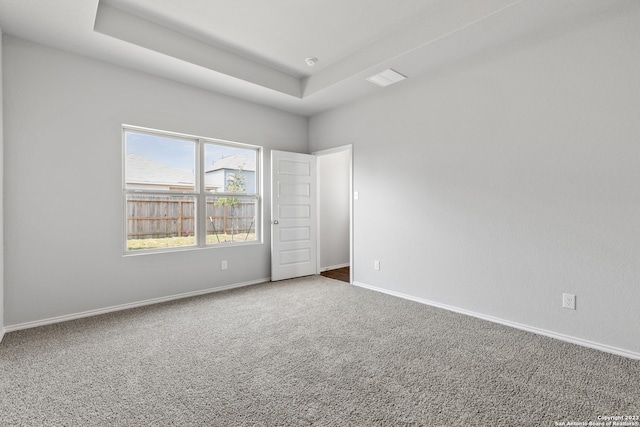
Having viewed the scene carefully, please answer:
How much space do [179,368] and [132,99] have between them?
286cm

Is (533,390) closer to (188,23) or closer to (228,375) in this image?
(228,375)

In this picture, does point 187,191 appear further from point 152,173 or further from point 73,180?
point 73,180

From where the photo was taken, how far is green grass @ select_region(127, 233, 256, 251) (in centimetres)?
349

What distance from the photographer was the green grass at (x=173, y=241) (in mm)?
3490

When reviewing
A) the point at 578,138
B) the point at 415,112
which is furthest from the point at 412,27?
the point at 578,138

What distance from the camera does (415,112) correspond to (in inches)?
142

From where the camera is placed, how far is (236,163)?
14.3 ft

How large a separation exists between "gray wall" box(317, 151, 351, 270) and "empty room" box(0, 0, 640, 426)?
1102mm

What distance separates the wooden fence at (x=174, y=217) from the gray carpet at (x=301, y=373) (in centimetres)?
99

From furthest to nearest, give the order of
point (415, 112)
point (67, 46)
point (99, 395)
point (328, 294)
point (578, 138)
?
1. point (328, 294)
2. point (415, 112)
3. point (67, 46)
4. point (578, 138)
5. point (99, 395)

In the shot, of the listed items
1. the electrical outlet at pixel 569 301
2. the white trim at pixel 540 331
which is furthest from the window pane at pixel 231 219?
the electrical outlet at pixel 569 301

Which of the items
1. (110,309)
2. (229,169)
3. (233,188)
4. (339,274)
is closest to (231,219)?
(233,188)

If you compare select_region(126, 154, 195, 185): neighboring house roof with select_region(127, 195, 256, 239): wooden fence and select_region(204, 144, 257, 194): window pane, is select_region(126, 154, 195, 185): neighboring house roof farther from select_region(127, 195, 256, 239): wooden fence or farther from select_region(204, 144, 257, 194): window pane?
select_region(204, 144, 257, 194): window pane

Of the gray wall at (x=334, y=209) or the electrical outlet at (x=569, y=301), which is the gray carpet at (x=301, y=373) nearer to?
the electrical outlet at (x=569, y=301)
